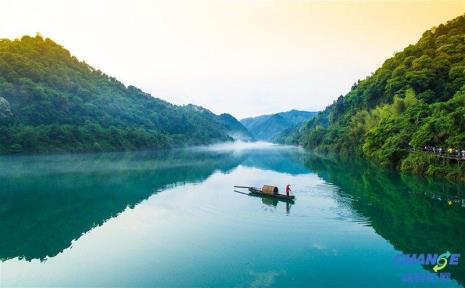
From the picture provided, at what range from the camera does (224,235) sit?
1775cm

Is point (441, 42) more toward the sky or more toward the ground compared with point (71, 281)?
more toward the sky

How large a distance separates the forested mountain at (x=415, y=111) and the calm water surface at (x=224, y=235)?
5824 mm

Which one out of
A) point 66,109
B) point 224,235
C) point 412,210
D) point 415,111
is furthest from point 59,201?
point 66,109

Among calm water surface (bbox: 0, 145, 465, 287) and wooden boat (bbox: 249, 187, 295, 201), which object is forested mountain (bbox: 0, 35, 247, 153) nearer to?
calm water surface (bbox: 0, 145, 465, 287)

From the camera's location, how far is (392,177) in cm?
3734

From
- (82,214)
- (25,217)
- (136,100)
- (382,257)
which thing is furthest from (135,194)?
(136,100)

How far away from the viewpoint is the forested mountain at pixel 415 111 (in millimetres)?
35094

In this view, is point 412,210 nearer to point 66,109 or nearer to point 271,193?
point 271,193

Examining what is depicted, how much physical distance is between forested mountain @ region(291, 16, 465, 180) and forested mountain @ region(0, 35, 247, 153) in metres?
58.0

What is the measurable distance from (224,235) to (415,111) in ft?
112

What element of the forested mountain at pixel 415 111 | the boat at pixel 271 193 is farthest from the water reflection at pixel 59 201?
the forested mountain at pixel 415 111

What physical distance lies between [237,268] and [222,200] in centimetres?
1332

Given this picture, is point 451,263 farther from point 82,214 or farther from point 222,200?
point 82,214

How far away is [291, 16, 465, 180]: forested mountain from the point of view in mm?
35094
